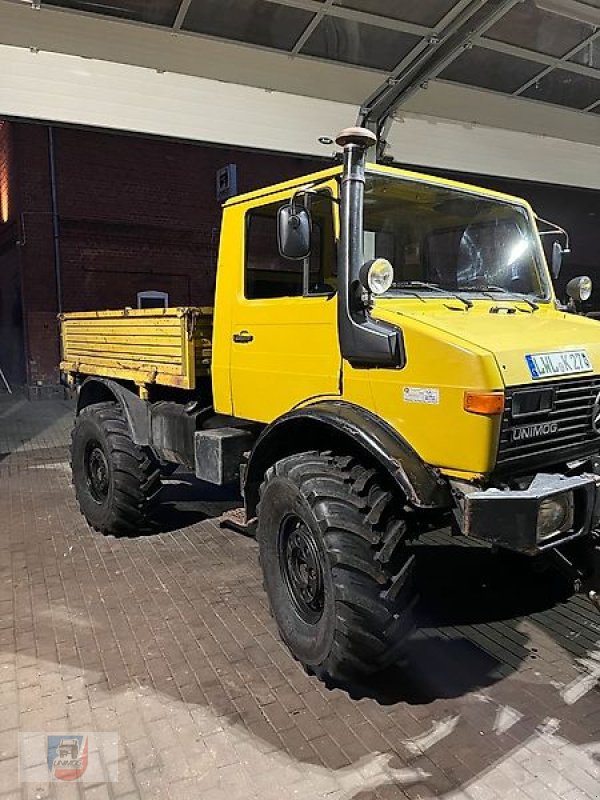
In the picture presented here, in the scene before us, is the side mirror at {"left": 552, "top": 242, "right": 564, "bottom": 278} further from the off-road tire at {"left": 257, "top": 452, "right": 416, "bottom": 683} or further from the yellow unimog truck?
the off-road tire at {"left": 257, "top": 452, "right": 416, "bottom": 683}

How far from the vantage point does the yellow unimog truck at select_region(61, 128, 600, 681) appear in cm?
304

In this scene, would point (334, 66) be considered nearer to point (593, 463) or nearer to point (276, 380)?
point (276, 380)

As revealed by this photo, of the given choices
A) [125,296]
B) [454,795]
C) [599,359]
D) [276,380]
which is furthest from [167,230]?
[454,795]

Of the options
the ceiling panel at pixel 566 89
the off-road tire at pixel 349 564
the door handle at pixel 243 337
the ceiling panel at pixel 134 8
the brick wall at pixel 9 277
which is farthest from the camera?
the brick wall at pixel 9 277

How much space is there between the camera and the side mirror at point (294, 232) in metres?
3.41

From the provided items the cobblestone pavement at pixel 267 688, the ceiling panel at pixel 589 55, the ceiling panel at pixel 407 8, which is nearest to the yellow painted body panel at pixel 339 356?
the cobblestone pavement at pixel 267 688

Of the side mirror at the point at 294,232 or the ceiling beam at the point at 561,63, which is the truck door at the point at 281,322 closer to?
the side mirror at the point at 294,232

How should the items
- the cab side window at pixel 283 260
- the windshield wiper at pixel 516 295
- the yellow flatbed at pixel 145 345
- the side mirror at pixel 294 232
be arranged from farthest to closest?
the yellow flatbed at pixel 145 345 → the windshield wiper at pixel 516 295 → the cab side window at pixel 283 260 → the side mirror at pixel 294 232

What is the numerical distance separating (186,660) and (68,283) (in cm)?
1329

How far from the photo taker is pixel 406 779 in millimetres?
2750

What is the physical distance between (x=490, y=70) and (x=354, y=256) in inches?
248

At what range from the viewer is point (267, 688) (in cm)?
342

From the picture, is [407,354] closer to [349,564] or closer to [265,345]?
[349,564]

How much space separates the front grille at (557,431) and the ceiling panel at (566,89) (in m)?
6.72
